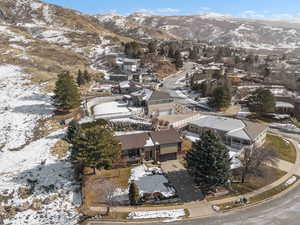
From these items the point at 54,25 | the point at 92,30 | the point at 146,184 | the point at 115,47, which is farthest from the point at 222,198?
the point at 54,25

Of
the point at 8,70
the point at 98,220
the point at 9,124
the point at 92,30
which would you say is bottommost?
the point at 98,220

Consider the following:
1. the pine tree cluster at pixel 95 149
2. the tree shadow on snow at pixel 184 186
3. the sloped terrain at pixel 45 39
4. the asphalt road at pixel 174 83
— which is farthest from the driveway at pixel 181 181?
the sloped terrain at pixel 45 39

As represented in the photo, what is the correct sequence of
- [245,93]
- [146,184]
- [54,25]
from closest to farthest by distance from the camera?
[146,184]
[245,93]
[54,25]

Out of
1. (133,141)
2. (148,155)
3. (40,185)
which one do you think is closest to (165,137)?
(148,155)

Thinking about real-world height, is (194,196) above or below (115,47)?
below

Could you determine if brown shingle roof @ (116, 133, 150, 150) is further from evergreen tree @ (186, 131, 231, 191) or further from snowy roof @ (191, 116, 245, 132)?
snowy roof @ (191, 116, 245, 132)

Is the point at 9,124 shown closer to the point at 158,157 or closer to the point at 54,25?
the point at 158,157

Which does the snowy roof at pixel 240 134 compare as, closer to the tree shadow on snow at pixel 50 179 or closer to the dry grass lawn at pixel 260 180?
the dry grass lawn at pixel 260 180
